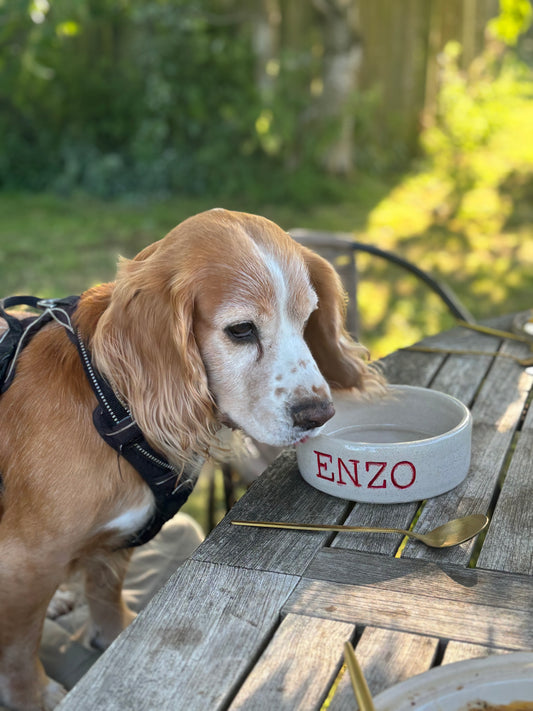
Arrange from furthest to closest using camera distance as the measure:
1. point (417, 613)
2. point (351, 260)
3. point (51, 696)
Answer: point (351, 260)
point (51, 696)
point (417, 613)

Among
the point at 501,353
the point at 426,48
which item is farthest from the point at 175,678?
the point at 426,48

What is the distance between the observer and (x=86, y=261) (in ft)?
22.4

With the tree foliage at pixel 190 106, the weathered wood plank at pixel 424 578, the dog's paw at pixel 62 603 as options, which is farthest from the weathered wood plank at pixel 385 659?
the tree foliage at pixel 190 106

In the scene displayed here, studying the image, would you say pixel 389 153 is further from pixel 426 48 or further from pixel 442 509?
pixel 442 509

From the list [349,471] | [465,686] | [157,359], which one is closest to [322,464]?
[349,471]

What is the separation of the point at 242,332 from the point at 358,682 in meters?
0.85

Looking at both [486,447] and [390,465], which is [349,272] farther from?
[390,465]

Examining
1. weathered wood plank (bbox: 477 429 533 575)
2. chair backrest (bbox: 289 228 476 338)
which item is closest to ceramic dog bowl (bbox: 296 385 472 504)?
weathered wood plank (bbox: 477 429 533 575)

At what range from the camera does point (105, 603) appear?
2150mm

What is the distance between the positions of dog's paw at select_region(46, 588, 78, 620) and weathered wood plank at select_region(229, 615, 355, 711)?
1.48 meters

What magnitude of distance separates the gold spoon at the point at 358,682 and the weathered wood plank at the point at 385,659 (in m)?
0.03

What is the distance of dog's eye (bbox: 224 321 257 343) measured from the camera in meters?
1.70

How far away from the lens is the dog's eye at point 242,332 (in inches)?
66.8

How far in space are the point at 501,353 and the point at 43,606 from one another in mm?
1463
